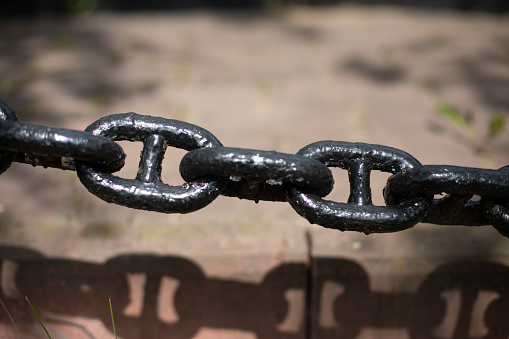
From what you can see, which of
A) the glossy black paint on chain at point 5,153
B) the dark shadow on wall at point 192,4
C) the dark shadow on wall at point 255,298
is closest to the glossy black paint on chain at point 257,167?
the glossy black paint on chain at point 5,153

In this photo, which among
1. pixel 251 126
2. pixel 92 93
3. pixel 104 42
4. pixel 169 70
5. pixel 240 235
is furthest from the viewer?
pixel 104 42

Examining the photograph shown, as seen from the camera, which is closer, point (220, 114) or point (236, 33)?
point (220, 114)

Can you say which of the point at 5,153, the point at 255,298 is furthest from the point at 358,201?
the point at 5,153

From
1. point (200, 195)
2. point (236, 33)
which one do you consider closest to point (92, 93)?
point (236, 33)

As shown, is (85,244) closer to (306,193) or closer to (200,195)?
(200,195)

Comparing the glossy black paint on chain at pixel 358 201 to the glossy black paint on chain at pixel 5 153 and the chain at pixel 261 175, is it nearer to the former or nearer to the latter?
the chain at pixel 261 175

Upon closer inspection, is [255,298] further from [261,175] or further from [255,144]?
[255,144]

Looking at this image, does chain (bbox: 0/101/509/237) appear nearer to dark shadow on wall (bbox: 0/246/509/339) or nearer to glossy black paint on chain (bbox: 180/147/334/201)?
glossy black paint on chain (bbox: 180/147/334/201)

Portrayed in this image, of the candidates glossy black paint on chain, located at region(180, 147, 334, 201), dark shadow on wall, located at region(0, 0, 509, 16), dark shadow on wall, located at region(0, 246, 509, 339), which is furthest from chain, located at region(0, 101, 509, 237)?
dark shadow on wall, located at region(0, 0, 509, 16)
